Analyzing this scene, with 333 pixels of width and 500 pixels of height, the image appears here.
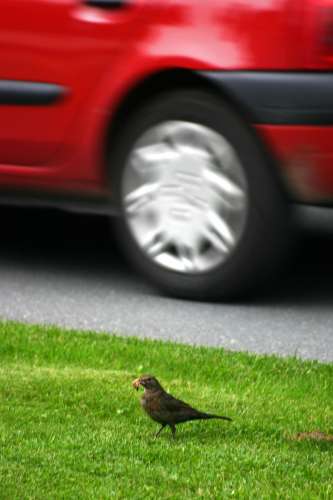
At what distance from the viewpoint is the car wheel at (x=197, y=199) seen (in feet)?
23.7

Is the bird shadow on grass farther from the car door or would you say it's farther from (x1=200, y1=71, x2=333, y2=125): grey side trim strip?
the car door

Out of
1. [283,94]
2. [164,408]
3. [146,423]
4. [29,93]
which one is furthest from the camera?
[29,93]

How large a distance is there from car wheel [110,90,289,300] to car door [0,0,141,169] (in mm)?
303

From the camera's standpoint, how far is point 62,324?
23.8 ft

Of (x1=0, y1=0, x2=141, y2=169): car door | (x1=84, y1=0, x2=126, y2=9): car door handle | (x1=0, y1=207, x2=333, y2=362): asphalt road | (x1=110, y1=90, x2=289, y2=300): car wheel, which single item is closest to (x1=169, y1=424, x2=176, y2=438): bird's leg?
(x1=0, y1=207, x2=333, y2=362): asphalt road

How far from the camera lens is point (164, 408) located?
17.9ft

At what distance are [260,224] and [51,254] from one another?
1.68m

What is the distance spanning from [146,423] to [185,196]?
5.84 feet

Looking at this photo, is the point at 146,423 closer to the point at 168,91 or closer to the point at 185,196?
the point at 185,196

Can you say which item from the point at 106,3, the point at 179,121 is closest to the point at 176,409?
the point at 179,121

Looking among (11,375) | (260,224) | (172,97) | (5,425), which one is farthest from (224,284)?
(5,425)

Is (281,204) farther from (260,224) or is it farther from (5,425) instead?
(5,425)

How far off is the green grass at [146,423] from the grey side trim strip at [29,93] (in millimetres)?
1097

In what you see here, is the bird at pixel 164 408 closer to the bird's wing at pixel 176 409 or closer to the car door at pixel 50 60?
the bird's wing at pixel 176 409
